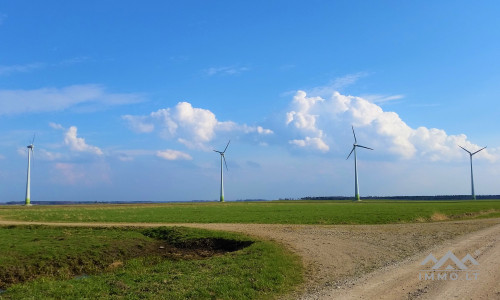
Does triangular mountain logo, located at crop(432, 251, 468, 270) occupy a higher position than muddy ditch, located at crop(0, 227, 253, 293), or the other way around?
triangular mountain logo, located at crop(432, 251, 468, 270)

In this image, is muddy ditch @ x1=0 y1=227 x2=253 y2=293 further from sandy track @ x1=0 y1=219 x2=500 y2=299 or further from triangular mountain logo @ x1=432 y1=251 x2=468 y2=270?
triangular mountain logo @ x1=432 y1=251 x2=468 y2=270

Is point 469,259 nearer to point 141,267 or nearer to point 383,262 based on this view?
point 383,262

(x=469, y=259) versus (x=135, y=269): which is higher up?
(x=469, y=259)

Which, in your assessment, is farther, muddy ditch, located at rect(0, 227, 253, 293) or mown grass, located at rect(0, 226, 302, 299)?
muddy ditch, located at rect(0, 227, 253, 293)

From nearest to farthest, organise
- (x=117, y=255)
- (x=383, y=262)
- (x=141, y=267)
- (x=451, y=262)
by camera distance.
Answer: (x=451, y=262) → (x=383, y=262) → (x=141, y=267) → (x=117, y=255)

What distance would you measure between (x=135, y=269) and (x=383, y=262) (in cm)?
1550

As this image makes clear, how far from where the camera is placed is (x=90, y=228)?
150ft

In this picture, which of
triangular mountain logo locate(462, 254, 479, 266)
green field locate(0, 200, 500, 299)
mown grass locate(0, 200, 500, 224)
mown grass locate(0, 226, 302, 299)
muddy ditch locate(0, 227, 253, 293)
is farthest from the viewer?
mown grass locate(0, 200, 500, 224)

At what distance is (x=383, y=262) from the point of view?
23.6 meters

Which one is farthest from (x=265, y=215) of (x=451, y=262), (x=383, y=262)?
(x=451, y=262)

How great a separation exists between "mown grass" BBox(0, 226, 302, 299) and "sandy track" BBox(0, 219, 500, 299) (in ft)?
5.60

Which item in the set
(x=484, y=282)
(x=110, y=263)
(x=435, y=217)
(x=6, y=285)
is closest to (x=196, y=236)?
(x=110, y=263)

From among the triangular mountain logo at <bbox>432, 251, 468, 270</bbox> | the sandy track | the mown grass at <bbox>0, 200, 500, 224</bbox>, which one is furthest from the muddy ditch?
the mown grass at <bbox>0, 200, 500, 224</bbox>

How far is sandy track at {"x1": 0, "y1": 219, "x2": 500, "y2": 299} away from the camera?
16109mm
